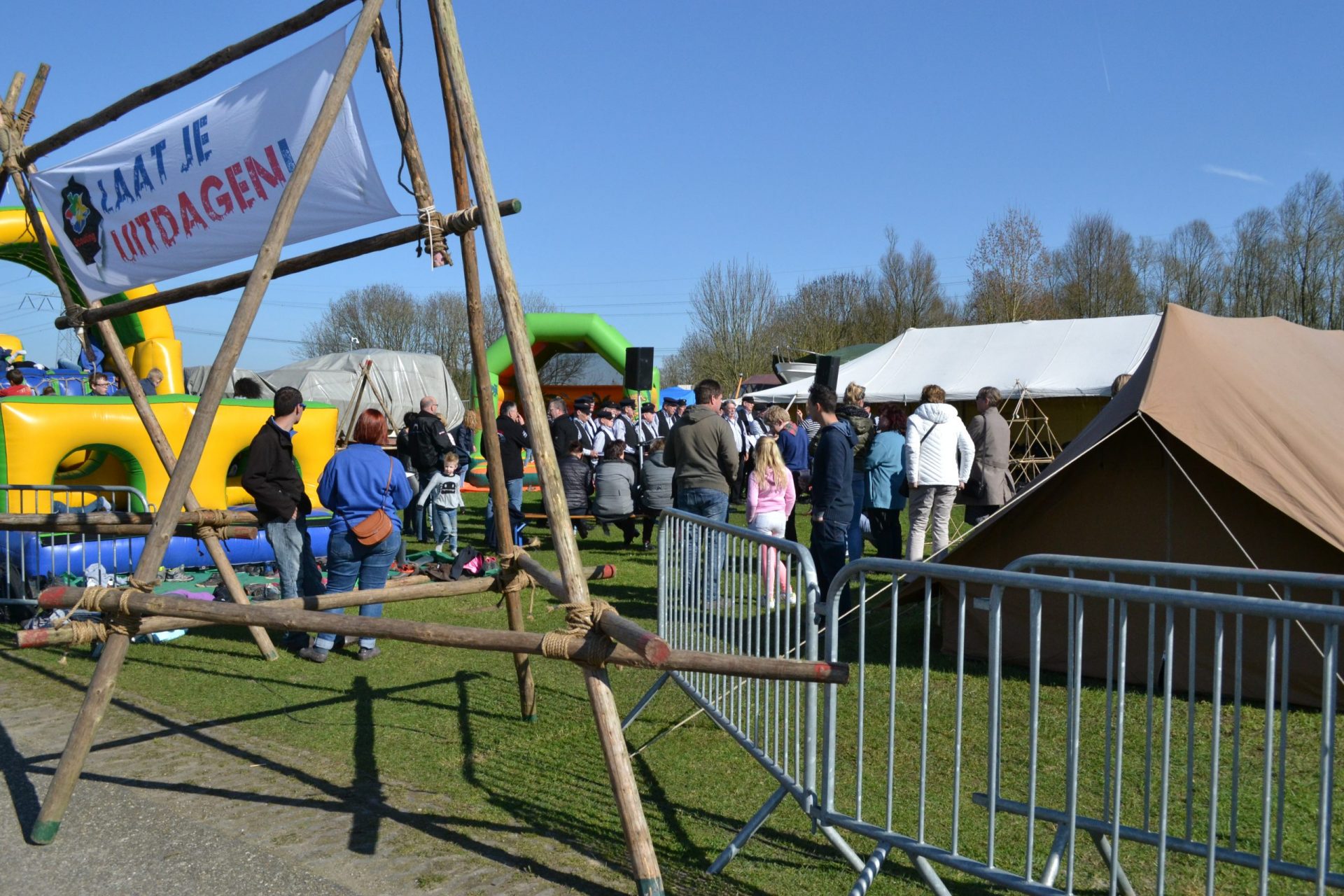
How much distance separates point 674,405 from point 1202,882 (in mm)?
18990

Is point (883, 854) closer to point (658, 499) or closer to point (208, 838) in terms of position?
point (208, 838)

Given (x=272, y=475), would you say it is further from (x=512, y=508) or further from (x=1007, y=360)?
(x=1007, y=360)

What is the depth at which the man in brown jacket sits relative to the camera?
404 inches

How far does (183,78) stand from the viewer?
17.9 feet

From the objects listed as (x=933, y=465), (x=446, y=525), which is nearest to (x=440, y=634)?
(x=933, y=465)

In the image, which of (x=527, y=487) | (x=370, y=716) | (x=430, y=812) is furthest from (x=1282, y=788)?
(x=527, y=487)

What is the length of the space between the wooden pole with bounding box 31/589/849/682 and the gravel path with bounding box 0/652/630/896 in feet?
2.71

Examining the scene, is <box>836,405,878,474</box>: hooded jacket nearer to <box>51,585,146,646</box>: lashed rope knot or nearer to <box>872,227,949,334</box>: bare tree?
<box>51,585,146,646</box>: lashed rope knot

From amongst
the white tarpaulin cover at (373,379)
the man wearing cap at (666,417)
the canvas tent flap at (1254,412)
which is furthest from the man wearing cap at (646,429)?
the white tarpaulin cover at (373,379)

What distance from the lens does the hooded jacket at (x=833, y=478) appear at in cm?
811

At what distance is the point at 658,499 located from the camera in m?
12.7

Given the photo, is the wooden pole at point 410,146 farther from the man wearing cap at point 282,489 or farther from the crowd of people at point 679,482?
the man wearing cap at point 282,489

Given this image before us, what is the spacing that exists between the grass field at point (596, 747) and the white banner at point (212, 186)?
8.64ft

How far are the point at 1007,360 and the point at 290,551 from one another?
56.6 feet
